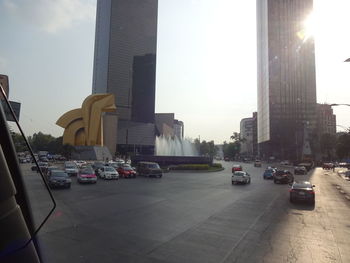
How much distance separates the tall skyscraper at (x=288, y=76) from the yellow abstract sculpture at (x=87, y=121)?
72629mm

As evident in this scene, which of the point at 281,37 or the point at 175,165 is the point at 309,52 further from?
the point at 175,165

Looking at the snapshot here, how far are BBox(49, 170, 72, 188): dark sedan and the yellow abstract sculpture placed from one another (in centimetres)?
7069

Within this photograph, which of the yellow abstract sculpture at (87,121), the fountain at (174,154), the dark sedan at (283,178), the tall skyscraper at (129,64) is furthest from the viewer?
the tall skyscraper at (129,64)

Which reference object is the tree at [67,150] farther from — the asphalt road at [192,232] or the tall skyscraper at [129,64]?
the asphalt road at [192,232]

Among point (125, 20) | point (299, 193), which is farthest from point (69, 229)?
point (125, 20)

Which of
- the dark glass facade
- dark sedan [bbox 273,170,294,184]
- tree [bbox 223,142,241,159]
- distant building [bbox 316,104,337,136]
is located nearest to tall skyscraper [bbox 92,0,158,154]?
the dark glass facade

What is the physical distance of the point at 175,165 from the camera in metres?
52.6

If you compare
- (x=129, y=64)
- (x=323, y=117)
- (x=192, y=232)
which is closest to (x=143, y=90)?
(x=129, y=64)

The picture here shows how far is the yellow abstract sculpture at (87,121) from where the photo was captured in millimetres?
92375

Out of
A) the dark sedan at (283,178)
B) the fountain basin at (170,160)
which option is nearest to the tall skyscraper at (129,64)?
the fountain basin at (170,160)

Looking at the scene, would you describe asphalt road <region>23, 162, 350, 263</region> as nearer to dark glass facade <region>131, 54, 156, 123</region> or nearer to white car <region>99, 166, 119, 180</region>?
white car <region>99, 166, 119, 180</region>

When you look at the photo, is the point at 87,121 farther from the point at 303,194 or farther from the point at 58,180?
the point at 303,194

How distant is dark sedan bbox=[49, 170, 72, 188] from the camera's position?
2155cm

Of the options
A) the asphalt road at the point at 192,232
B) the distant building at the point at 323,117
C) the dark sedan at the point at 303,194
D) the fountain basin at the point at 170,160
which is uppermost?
the distant building at the point at 323,117
